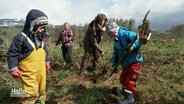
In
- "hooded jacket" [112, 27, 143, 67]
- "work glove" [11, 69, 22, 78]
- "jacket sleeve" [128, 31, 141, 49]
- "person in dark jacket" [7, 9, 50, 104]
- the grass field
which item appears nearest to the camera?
"work glove" [11, 69, 22, 78]

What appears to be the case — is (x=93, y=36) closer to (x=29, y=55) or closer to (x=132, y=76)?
(x=132, y=76)

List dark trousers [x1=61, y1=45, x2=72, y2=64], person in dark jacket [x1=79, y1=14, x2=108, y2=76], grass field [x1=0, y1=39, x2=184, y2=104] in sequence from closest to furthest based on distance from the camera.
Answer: grass field [x1=0, y1=39, x2=184, y2=104] < person in dark jacket [x1=79, y1=14, x2=108, y2=76] < dark trousers [x1=61, y1=45, x2=72, y2=64]

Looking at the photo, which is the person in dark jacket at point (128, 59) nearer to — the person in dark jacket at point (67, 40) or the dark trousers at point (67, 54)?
the dark trousers at point (67, 54)

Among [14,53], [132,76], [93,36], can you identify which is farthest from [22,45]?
[93,36]

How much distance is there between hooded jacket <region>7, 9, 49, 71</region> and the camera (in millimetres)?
4039

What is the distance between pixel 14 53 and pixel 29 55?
9.4 inches

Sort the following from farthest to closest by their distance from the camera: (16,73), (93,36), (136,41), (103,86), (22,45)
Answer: (93,36) < (103,86) < (136,41) < (22,45) < (16,73)

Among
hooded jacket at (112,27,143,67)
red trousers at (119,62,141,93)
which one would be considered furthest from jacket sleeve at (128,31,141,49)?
red trousers at (119,62,141,93)

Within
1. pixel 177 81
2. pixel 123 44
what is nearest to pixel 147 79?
pixel 177 81

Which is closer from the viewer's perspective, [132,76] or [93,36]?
[132,76]

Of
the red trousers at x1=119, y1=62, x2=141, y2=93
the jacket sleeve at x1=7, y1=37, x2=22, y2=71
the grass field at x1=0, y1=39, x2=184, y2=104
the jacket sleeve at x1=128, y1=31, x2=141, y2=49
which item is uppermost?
the jacket sleeve at x1=128, y1=31, x2=141, y2=49

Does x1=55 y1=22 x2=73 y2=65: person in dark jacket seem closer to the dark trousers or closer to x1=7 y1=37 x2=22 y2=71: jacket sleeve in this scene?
the dark trousers

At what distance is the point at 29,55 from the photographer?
416 centimetres

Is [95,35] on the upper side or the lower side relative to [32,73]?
upper
